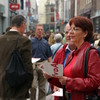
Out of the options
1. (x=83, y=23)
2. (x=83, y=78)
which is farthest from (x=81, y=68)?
(x=83, y=23)

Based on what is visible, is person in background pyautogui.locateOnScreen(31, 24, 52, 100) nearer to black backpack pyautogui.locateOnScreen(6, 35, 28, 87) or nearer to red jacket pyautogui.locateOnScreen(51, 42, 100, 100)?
black backpack pyautogui.locateOnScreen(6, 35, 28, 87)

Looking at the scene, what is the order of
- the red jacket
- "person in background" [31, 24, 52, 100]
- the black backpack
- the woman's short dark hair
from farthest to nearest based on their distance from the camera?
1. "person in background" [31, 24, 52, 100]
2. the black backpack
3. the woman's short dark hair
4. the red jacket

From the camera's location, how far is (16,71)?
452 centimetres

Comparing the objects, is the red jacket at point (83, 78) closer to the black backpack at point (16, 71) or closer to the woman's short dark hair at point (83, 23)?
the woman's short dark hair at point (83, 23)

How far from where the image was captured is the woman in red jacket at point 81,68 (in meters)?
2.89

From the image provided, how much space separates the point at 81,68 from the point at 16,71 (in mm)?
1784

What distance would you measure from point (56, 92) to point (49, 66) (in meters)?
1.05

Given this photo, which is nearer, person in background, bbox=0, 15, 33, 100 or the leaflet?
the leaflet

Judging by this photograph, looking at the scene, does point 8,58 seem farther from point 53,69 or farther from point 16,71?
point 53,69

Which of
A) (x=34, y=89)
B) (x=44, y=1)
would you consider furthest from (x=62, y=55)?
(x=44, y=1)

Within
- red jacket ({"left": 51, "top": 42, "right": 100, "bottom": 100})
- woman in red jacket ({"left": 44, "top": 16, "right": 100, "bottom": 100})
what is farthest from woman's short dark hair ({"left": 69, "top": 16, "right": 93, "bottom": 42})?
red jacket ({"left": 51, "top": 42, "right": 100, "bottom": 100})

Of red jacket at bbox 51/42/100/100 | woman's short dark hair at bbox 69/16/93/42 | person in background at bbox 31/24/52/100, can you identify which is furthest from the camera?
person in background at bbox 31/24/52/100

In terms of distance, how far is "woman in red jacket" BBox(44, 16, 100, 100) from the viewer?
289 centimetres

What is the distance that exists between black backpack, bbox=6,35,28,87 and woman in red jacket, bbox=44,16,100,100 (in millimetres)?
1457
